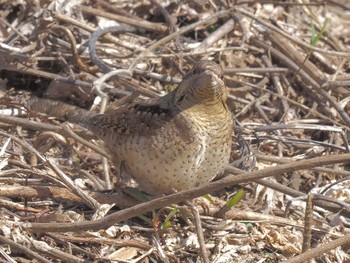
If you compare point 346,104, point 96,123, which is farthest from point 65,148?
point 346,104

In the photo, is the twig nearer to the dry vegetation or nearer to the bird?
the dry vegetation

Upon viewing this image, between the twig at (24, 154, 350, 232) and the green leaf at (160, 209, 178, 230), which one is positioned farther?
the green leaf at (160, 209, 178, 230)

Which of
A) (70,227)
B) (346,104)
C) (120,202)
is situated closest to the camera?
(70,227)

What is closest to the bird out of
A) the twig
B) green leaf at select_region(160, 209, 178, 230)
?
green leaf at select_region(160, 209, 178, 230)

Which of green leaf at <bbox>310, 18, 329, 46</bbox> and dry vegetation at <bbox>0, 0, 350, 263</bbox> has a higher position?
green leaf at <bbox>310, 18, 329, 46</bbox>

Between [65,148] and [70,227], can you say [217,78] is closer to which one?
[70,227]

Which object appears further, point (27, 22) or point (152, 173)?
point (27, 22)
